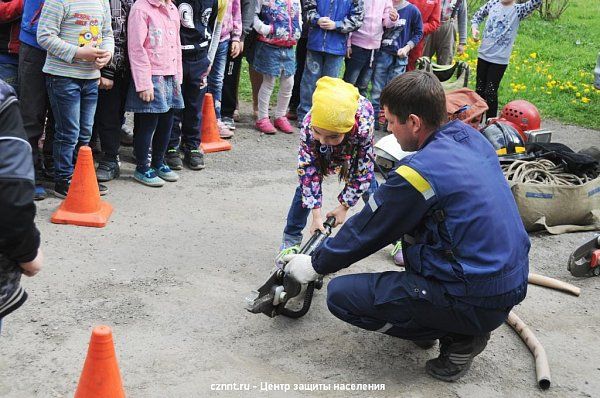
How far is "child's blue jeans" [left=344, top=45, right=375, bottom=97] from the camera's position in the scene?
325 inches

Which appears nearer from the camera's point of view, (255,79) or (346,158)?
(346,158)

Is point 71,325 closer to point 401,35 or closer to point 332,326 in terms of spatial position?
point 332,326

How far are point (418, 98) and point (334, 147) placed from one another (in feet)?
3.26

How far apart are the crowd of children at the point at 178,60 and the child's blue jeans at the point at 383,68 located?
0.01m

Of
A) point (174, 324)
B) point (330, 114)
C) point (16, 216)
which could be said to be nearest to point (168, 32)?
point (330, 114)

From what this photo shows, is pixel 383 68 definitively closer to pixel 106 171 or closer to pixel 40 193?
pixel 106 171

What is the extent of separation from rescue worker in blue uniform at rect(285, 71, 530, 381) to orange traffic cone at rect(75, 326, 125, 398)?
3.99 feet

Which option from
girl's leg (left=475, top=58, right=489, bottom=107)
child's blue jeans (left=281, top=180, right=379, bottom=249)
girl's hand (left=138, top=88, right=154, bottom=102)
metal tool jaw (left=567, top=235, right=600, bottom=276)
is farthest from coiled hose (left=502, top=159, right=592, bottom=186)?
girl's hand (left=138, top=88, right=154, bottom=102)

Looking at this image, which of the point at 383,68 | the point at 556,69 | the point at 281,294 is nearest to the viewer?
the point at 281,294

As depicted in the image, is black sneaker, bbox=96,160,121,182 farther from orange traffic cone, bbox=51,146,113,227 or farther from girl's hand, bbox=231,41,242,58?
girl's hand, bbox=231,41,242,58

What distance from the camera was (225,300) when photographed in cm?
446

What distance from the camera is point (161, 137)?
20.2 feet

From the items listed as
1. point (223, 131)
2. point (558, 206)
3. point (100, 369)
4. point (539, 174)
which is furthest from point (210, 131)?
point (100, 369)

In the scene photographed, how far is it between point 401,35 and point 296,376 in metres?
5.66
